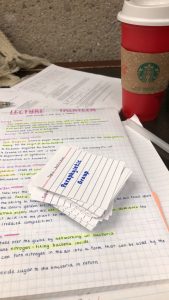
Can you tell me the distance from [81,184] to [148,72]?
22 cm

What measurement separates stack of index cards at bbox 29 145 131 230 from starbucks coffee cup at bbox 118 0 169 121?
0.51 ft

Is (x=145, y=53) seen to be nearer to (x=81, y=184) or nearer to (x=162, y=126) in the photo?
(x=162, y=126)

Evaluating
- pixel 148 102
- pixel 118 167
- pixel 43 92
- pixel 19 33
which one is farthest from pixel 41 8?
pixel 118 167

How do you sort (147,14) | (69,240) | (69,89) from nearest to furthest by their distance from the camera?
(69,240), (147,14), (69,89)

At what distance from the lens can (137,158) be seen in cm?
41

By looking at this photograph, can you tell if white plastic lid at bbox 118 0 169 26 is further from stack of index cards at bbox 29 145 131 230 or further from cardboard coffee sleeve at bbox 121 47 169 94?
stack of index cards at bbox 29 145 131 230

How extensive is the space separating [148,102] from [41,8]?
1.20 ft

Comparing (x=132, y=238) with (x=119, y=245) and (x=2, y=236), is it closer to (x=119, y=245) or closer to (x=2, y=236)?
(x=119, y=245)

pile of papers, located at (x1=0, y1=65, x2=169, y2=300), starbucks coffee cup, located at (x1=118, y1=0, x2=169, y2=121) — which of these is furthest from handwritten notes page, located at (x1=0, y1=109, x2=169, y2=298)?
starbucks coffee cup, located at (x1=118, y1=0, x2=169, y2=121)

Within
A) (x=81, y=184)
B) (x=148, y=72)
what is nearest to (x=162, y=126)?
(x=148, y=72)

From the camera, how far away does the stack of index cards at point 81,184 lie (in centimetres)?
31

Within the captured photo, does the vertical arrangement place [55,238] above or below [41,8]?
below

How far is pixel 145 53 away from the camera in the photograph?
0.43m

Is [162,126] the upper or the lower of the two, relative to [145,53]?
lower
